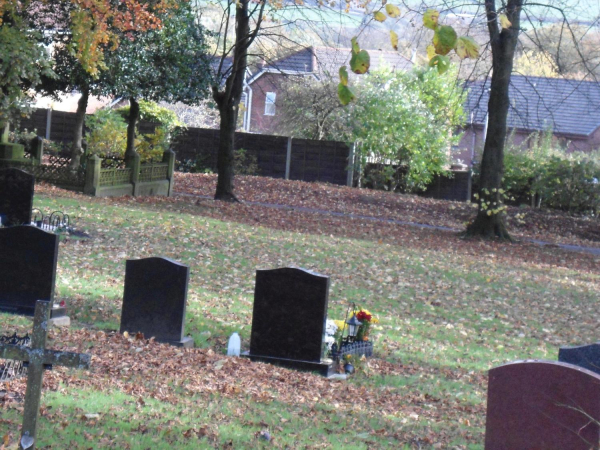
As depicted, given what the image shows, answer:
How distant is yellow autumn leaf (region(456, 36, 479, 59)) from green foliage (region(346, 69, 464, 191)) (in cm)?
3162

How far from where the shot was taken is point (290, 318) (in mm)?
8781

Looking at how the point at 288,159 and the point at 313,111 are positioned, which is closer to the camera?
the point at 288,159

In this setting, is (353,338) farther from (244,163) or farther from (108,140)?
(244,163)

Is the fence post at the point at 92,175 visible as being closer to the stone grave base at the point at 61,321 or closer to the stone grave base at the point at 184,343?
the stone grave base at the point at 61,321

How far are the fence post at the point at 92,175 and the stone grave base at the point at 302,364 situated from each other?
15.1 meters

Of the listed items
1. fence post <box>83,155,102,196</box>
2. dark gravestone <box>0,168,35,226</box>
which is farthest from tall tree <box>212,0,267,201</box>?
dark gravestone <box>0,168,35,226</box>

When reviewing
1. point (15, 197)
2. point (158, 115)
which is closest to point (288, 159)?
point (158, 115)

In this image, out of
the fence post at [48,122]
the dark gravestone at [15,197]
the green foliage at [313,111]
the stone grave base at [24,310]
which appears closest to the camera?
the stone grave base at [24,310]

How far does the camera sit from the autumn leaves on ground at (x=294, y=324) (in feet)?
20.1

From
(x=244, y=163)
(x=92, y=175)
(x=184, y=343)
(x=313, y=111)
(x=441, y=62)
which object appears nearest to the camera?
(x=441, y=62)

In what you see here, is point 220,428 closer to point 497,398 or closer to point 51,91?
point 497,398

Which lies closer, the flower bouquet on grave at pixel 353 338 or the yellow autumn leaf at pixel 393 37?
the yellow autumn leaf at pixel 393 37

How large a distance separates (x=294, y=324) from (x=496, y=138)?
47.3ft

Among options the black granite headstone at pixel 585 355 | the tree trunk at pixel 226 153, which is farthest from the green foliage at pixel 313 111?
the black granite headstone at pixel 585 355
